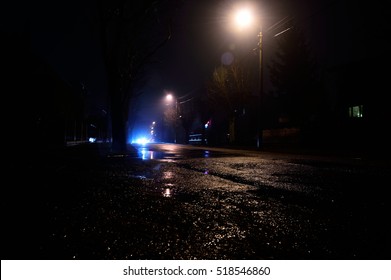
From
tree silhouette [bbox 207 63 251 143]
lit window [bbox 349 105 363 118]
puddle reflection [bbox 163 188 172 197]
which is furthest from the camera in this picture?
tree silhouette [bbox 207 63 251 143]

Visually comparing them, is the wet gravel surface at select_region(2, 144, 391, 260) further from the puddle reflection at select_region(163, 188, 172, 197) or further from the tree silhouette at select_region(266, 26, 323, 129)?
the tree silhouette at select_region(266, 26, 323, 129)

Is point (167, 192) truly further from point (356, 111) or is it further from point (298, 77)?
point (298, 77)

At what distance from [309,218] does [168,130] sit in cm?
8690

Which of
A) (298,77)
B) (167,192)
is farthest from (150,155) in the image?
(298,77)

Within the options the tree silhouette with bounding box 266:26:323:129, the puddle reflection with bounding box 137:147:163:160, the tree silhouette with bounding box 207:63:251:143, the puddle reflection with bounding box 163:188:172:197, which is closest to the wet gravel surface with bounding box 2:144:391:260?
the puddle reflection with bounding box 163:188:172:197

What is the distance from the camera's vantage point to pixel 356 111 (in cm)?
3231

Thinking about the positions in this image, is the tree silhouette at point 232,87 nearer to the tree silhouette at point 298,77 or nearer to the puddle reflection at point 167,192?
the tree silhouette at point 298,77

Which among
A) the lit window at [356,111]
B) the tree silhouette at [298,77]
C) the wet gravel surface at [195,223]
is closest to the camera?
the wet gravel surface at [195,223]

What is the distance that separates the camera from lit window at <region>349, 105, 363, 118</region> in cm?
3155

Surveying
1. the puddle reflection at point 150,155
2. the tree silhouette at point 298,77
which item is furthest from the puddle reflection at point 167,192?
the tree silhouette at point 298,77

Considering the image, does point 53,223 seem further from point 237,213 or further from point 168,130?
point 168,130

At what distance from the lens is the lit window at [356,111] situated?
31.5 m

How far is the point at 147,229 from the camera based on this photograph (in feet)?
8.70

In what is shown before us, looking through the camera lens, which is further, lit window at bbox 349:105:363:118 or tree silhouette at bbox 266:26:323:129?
tree silhouette at bbox 266:26:323:129
